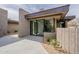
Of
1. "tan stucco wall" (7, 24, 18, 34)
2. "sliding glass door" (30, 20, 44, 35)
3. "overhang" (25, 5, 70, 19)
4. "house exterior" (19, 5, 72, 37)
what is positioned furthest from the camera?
"tan stucco wall" (7, 24, 18, 34)

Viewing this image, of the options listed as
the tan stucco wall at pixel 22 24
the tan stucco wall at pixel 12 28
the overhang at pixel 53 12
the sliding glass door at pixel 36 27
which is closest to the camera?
the overhang at pixel 53 12

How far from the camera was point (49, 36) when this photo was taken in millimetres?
11891

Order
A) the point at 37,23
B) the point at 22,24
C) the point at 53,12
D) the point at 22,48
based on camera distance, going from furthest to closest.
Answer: the point at 37,23 → the point at 22,24 → the point at 53,12 → the point at 22,48

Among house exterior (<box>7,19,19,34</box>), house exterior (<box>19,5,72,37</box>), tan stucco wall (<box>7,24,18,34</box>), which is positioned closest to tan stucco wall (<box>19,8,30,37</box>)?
house exterior (<box>19,5,72,37</box>)

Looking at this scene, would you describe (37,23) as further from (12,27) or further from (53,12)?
(12,27)

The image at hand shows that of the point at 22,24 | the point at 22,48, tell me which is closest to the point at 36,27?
the point at 22,24

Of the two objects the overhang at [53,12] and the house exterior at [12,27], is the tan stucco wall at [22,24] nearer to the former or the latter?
the overhang at [53,12]

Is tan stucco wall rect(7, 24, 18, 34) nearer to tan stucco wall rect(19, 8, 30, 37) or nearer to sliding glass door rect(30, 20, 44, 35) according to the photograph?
sliding glass door rect(30, 20, 44, 35)

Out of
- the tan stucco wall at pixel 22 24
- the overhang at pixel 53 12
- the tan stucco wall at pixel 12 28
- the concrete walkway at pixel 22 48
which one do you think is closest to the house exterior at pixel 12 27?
the tan stucco wall at pixel 12 28

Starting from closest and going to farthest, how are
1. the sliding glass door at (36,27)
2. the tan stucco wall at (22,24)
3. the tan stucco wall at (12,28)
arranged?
1. the tan stucco wall at (22,24)
2. the sliding glass door at (36,27)
3. the tan stucco wall at (12,28)

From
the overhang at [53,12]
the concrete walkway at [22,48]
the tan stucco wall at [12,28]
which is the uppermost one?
the overhang at [53,12]
